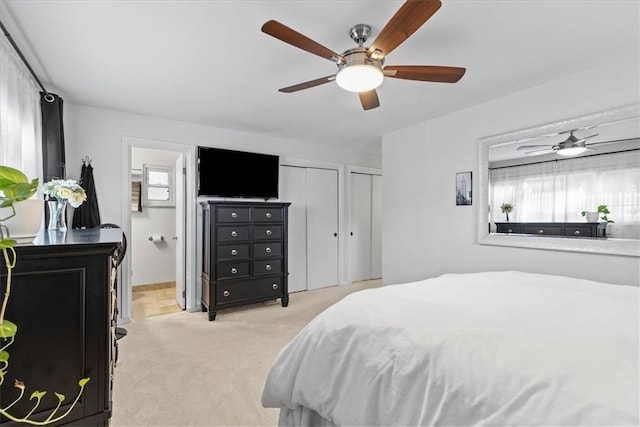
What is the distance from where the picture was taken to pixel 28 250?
1000 millimetres

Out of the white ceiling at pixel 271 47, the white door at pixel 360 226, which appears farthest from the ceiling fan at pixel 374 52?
the white door at pixel 360 226

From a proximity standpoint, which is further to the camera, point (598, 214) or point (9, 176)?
point (598, 214)

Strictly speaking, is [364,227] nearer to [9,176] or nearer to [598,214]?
[598,214]

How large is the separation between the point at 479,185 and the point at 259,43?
97.9 inches

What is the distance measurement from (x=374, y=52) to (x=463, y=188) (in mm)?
2062

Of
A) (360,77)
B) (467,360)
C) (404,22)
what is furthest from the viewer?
(360,77)

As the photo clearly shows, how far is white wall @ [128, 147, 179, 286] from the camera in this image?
15.6 feet

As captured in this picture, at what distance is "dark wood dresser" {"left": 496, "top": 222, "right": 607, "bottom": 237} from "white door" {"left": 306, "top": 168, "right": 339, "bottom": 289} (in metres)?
2.53

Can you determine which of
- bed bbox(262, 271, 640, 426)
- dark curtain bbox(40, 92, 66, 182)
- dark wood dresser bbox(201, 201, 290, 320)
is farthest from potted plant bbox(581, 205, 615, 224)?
dark curtain bbox(40, 92, 66, 182)

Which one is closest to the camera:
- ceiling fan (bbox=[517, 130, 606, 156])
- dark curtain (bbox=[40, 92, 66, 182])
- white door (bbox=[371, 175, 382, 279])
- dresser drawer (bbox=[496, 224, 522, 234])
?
ceiling fan (bbox=[517, 130, 606, 156])

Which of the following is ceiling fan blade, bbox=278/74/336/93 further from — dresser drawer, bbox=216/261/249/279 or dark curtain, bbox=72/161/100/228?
dark curtain, bbox=72/161/100/228

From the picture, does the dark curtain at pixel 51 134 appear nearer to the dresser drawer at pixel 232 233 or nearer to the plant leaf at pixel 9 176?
the dresser drawer at pixel 232 233

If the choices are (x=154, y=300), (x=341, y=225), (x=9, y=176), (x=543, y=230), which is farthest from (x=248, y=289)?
(x=9, y=176)

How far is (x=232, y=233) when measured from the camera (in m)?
3.62
